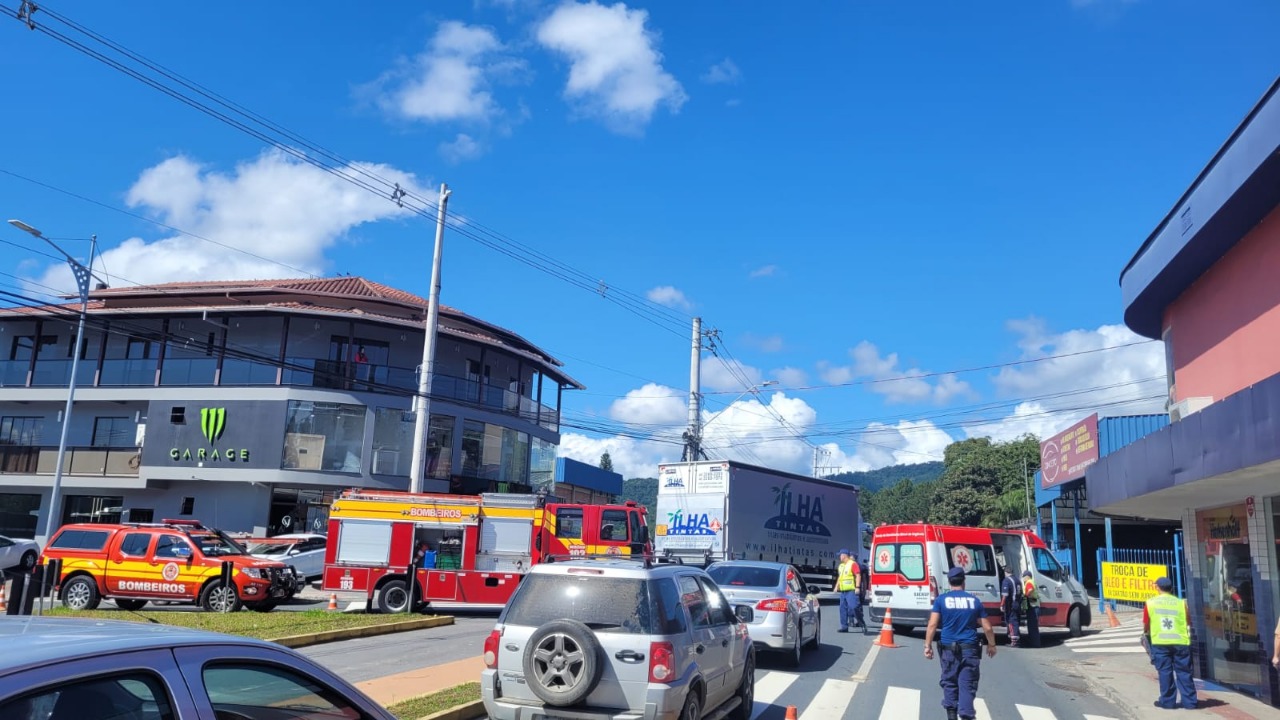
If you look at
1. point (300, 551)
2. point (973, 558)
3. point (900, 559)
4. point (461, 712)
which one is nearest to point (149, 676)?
point (461, 712)

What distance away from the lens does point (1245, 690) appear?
44.1 ft

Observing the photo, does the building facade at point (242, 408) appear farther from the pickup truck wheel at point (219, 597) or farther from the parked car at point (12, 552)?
the pickup truck wheel at point (219, 597)

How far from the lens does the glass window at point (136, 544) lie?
1978 cm

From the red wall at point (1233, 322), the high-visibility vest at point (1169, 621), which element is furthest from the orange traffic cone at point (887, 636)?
the red wall at point (1233, 322)

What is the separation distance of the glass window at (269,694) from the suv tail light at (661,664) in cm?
435

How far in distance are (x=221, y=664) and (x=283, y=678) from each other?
32cm

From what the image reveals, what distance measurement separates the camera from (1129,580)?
85.9ft

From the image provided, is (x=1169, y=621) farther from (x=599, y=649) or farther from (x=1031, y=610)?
(x=599, y=649)

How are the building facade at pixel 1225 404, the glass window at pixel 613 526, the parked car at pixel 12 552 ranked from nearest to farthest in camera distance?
the building facade at pixel 1225 404 → the glass window at pixel 613 526 → the parked car at pixel 12 552

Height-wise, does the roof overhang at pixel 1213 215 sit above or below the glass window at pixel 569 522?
above

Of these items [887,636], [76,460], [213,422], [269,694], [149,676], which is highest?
[213,422]

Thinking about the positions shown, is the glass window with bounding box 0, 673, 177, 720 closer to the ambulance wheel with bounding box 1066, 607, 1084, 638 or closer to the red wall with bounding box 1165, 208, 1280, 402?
the red wall with bounding box 1165, 208, 1280, 402

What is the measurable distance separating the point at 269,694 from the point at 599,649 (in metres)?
4.61

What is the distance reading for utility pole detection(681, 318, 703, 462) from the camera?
126 feet
